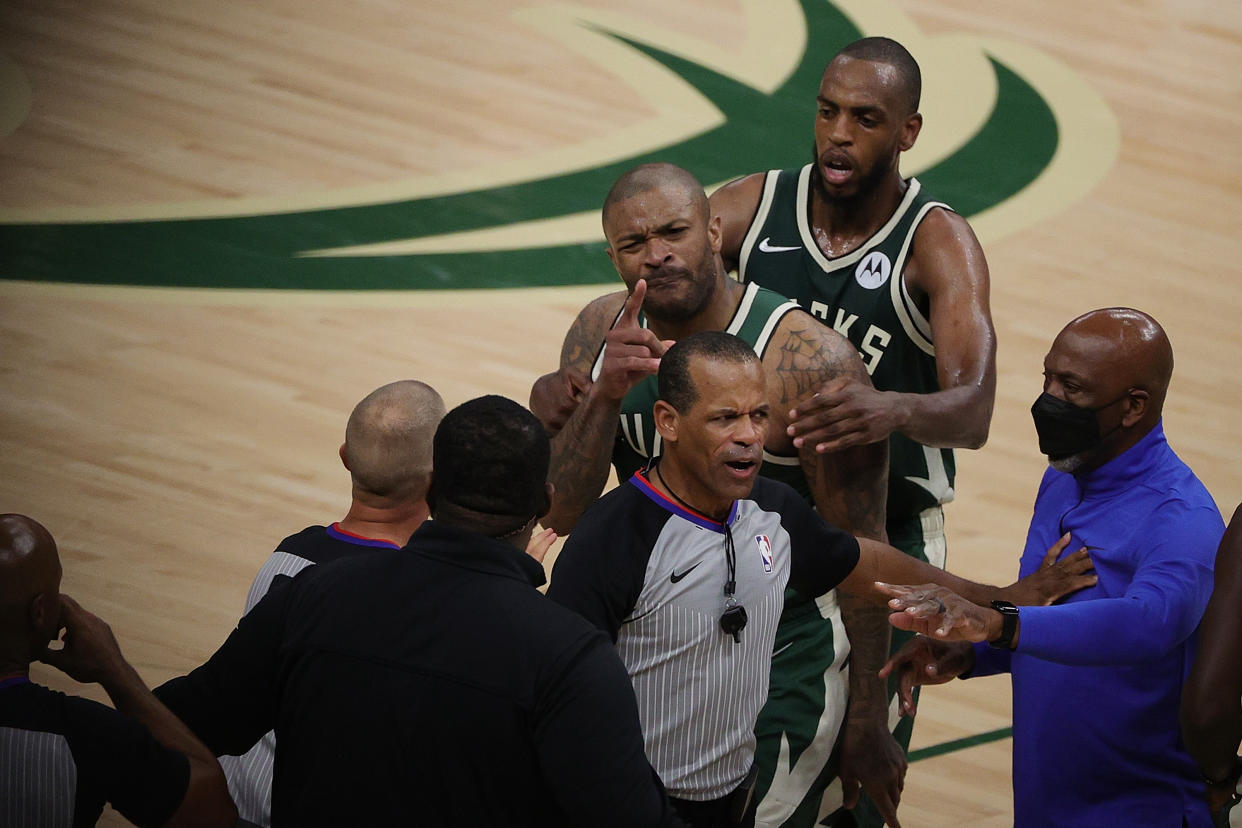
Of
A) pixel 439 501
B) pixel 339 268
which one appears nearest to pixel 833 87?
pixel 439 501

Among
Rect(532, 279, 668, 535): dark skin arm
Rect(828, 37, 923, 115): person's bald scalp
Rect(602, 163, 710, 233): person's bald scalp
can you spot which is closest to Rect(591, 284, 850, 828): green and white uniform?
Rect(532, 279, 668, 535): dark skin arm

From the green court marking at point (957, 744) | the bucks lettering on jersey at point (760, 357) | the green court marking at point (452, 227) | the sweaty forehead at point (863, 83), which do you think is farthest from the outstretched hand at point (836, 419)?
the green court marking at point (452, 227)

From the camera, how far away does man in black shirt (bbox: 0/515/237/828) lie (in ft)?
7.38

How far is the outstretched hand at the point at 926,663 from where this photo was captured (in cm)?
Answer: 305

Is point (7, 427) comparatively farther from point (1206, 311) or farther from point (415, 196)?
point (1206, 311)

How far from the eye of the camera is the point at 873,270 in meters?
3.67

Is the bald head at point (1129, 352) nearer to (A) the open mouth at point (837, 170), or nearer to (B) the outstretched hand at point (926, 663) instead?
(B) the outstretched hand at point (926, 663)

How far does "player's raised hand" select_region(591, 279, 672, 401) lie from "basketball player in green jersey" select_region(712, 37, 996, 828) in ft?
2.50

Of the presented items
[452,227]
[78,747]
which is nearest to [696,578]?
[78,747]

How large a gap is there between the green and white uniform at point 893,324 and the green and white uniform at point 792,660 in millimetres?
303

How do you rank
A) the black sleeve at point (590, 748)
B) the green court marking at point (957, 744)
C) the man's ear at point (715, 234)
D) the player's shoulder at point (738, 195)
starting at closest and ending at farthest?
the black sleeve at point (590, 748), the man's ear at point (715, 234), the player's shoulder at point (738, 195), the green court marking at point (957, 744)

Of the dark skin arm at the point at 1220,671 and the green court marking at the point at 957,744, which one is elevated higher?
the dark skin arm at the point at 1220,671

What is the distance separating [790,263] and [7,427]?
120 inches

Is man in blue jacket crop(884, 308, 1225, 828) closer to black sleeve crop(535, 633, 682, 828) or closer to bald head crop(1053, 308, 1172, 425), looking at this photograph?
bald head crop(1053, 308, 1172, 425)
